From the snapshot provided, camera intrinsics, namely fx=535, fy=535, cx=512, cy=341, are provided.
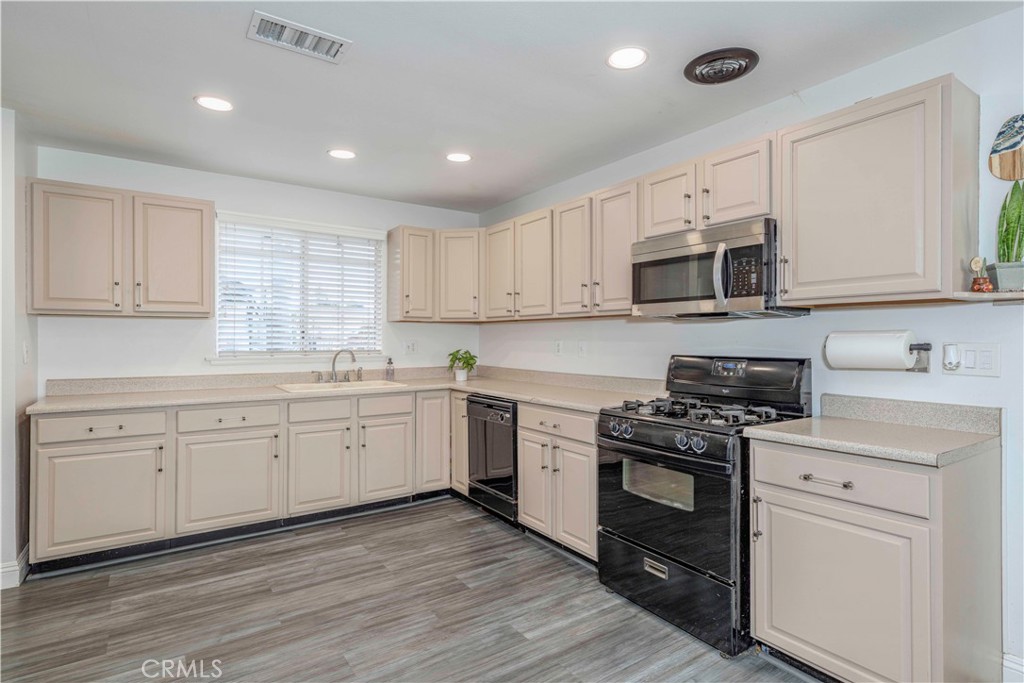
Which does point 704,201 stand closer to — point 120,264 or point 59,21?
point 59,21

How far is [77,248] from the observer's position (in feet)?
10.5

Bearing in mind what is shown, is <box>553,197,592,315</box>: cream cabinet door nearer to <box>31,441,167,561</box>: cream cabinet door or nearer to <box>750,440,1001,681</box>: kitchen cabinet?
<box>750,440,1001,681</box>: kitchen cabinet

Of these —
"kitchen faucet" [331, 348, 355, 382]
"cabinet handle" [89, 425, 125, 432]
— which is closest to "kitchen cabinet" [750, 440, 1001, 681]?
"kitchen faucet" [331, 348, 355, 382]

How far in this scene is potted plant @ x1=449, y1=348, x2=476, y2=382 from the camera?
4812 millimetres

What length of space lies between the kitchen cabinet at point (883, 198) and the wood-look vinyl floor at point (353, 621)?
161 centimetres

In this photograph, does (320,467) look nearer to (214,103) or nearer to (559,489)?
(559,489)

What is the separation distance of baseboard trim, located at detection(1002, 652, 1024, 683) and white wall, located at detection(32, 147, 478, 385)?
411 centimetres

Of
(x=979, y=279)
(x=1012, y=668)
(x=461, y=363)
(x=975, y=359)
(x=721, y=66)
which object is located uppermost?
(x=721, y=66)

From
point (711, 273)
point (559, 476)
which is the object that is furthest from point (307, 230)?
point (711, 273)

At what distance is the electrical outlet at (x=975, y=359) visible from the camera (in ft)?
6.62

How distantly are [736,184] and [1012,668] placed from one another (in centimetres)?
218

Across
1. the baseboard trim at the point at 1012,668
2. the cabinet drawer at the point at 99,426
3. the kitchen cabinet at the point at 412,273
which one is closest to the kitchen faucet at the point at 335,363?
the kitchen cabinet at the point at 412,273

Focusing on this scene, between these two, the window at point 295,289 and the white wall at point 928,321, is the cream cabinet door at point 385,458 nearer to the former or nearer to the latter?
the window at point 295,289

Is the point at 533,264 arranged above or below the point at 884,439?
above
